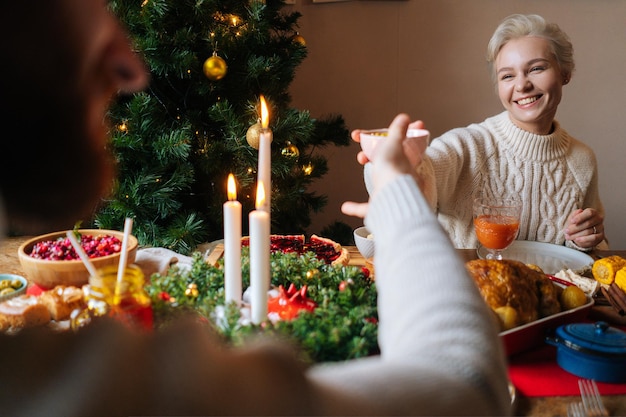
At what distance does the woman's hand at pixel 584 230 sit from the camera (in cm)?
171

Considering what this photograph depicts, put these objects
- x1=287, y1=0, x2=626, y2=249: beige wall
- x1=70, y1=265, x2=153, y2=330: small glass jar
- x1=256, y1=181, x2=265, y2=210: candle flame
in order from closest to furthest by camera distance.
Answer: x1=70, y1=265, x2=153, y2=330: small glass jar
x1=256, y1=181, x2=265, y2=210: candle flame
x1=287, y1=0, x2=626, y2=249: beige wall

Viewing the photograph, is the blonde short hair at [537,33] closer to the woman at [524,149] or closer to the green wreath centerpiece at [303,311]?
the woman at [524,149]

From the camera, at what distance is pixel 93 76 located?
43 cm

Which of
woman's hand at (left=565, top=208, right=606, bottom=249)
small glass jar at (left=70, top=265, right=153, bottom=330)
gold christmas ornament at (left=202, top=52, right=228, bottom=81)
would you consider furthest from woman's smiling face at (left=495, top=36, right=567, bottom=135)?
small glass jar at (left=70, top=265, right=153, bottom=330)

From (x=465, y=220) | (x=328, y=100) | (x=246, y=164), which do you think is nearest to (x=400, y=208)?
(x=465, y=220)

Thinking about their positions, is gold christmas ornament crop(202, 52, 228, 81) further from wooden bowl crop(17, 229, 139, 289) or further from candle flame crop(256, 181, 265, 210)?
candle flame crop(256, 181, 265, 210)

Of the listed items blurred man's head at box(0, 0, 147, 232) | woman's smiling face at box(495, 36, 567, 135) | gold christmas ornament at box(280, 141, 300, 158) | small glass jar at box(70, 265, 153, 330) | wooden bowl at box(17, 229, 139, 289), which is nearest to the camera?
blurred man's head at box(0, 0, 147, 232)

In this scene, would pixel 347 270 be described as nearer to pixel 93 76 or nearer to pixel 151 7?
pixel 93 76

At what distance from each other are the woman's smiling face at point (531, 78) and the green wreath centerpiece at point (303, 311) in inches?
45.1

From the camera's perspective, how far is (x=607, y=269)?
4.34ft

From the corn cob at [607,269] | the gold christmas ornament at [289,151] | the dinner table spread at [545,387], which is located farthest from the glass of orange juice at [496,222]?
the gold christmas ornament at [289,151]

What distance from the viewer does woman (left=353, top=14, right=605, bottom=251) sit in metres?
1.96

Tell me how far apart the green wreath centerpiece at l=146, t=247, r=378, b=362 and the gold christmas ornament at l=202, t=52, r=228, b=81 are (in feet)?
3.25

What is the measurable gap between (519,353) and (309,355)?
1.51ft
